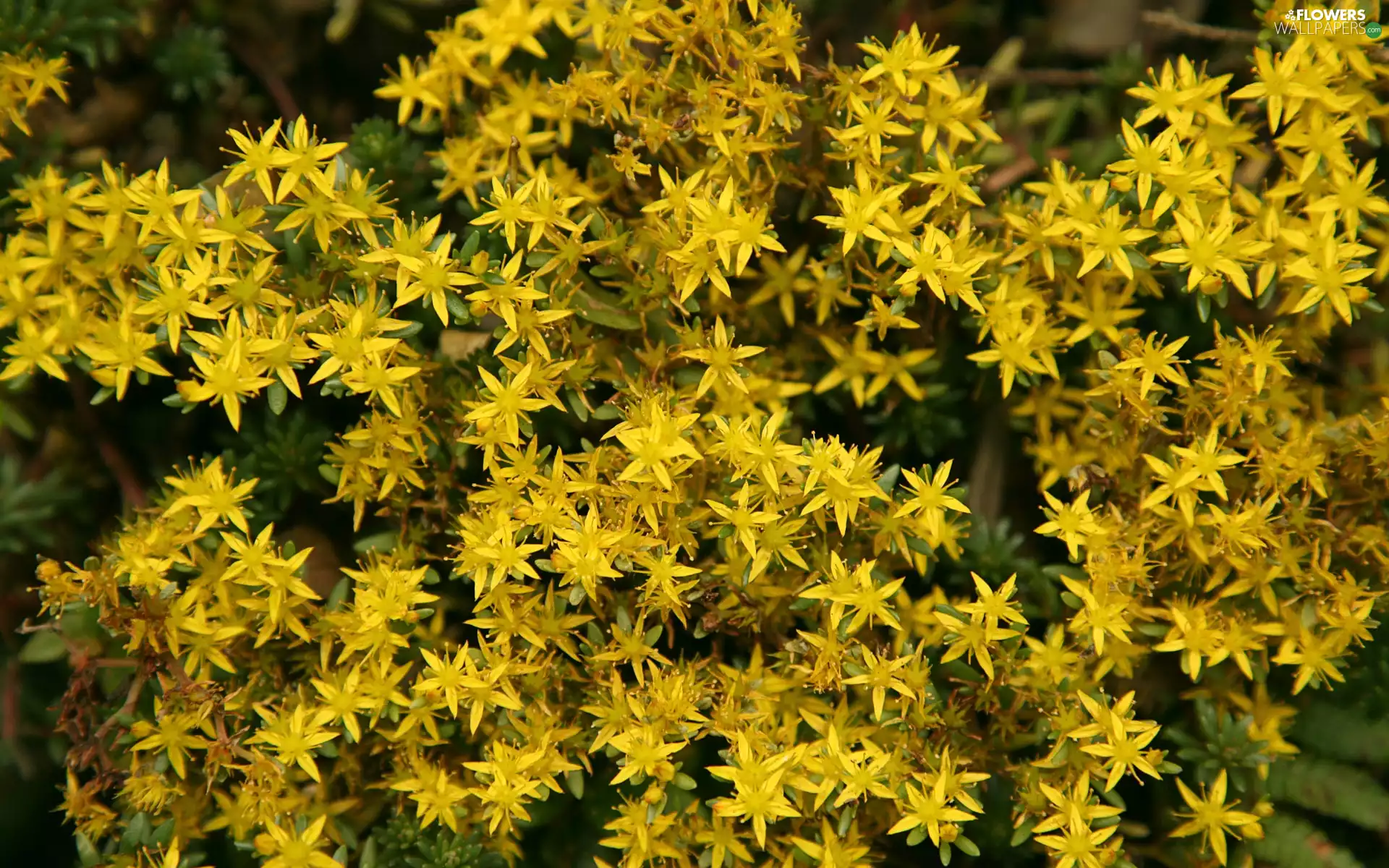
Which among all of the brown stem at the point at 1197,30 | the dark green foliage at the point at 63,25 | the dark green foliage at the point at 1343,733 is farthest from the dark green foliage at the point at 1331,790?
the dark green foliage at the point at 63,25

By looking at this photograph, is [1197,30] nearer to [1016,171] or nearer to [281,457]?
[1016,171]

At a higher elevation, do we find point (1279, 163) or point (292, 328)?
point (1279, 163)

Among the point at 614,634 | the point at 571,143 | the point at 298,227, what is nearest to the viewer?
the point at 614,634

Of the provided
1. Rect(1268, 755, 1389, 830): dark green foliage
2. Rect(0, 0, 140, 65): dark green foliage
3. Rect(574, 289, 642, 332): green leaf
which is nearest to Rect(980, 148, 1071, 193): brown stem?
Rect(574, 289, 642, 332): green leaf

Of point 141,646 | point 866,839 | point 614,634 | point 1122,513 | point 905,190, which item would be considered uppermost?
point 905,190

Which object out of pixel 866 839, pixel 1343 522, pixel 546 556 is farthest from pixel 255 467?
pixel 1343 522

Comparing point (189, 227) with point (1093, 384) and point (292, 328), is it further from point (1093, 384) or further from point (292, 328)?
point (1093, 384)

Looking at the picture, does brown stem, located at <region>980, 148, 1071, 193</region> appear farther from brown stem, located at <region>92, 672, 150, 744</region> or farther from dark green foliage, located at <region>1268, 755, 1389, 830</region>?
brown stem, located at <region>92, 672, 150, 744</region>
